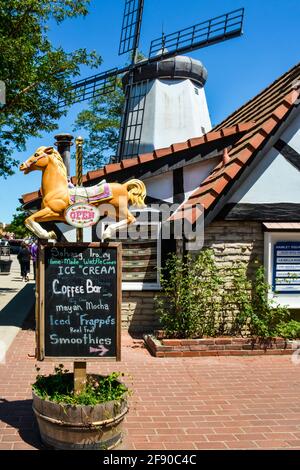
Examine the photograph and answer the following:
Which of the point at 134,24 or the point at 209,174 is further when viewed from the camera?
the point at 134,24

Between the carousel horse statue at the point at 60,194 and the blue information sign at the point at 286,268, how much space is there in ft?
10.5

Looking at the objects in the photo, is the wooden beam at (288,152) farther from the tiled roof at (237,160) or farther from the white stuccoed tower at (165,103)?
the white stuccoed tower at (165,103)

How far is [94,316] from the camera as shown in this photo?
4.43 meters

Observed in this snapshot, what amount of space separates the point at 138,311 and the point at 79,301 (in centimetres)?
432

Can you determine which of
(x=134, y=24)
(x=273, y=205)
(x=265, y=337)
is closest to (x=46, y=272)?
(x=265, y=337)

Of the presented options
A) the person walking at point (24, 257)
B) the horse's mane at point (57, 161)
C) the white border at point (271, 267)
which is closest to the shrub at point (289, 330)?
the white border at point (271, 267)

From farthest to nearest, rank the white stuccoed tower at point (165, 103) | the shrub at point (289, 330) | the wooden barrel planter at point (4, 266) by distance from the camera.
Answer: the wooden barrel planter at point (4, 266)
the white stuccoed tower at point (165, 103)
the shrub at point (289, 330)

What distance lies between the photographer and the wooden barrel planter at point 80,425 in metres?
3.86

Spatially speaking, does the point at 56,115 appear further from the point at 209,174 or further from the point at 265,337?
the point at 265,337

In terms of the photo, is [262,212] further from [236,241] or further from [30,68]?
[30,68]

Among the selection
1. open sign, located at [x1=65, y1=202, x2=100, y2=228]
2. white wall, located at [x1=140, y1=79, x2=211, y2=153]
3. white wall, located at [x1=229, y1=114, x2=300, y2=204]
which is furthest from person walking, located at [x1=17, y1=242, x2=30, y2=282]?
open sign, located at [x1=65, y1=202, x2=100, y2=228]

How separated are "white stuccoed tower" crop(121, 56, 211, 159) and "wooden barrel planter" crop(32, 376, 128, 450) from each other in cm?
1529
